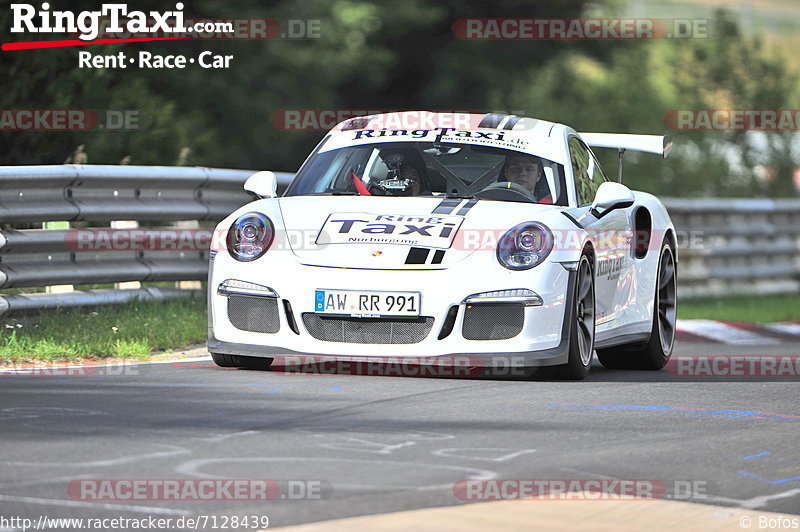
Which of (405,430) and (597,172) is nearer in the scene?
(405,430)

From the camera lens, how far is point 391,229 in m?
8.45

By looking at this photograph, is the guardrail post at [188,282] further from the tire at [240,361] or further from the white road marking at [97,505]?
the white road marking at [97,505]

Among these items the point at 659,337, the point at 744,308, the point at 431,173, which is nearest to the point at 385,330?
the point at 431,173

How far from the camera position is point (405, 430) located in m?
6.60

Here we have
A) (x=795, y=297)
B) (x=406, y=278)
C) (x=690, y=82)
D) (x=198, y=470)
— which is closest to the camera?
(x=198, y=470)

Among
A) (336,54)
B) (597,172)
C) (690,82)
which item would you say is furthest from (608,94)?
(597,172)

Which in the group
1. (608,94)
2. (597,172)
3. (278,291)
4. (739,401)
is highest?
(608,94)

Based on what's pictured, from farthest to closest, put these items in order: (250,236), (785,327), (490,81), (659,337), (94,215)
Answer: (490,81) < (785,327) < (94,215) < (659,337) < (250,236)

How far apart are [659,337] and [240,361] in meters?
2.96

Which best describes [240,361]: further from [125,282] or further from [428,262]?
[125,282]

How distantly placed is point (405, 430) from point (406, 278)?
1.69 m

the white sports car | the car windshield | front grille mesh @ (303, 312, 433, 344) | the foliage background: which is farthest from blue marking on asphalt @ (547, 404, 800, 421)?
the foliage background

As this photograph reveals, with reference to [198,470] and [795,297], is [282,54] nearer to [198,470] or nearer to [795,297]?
[795,297]

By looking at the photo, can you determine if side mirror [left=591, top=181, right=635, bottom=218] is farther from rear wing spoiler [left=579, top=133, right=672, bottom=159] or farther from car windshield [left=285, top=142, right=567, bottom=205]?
rear wing spoiler [left=579, top=133, right=672, bottom=159]
